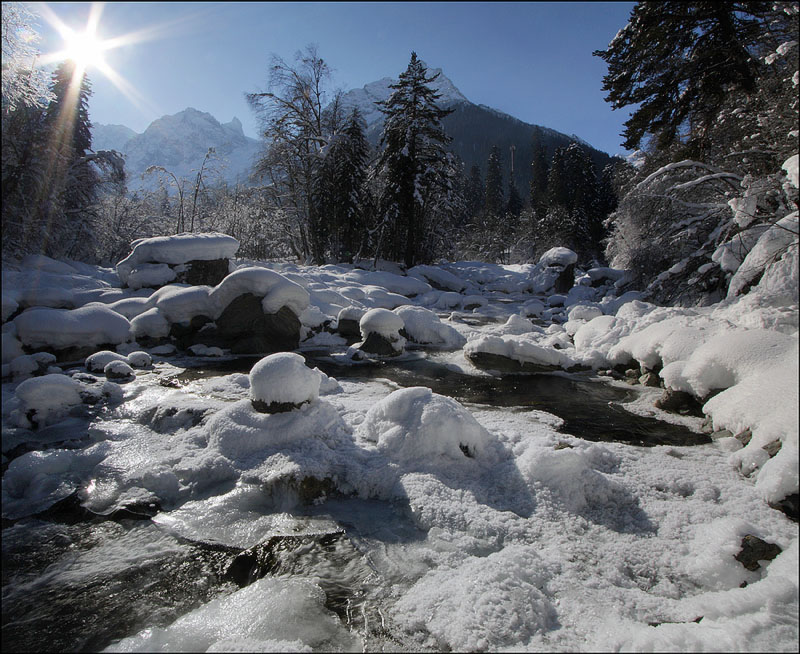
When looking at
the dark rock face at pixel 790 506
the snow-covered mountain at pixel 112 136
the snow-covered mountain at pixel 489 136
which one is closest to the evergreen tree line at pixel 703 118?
the dark rock face at pixel 790 506

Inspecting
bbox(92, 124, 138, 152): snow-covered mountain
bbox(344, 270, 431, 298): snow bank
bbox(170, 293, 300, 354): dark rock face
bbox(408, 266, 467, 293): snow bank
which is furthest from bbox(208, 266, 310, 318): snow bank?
bbox(92, 124, 138, 152): snow-covered mountain

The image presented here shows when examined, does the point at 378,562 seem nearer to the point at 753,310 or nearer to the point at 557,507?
the point at 557,507

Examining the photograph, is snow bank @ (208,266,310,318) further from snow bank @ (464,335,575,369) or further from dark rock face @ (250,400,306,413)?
dark rock face @ (250,400,306,413)

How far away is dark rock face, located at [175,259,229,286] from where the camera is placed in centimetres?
1371

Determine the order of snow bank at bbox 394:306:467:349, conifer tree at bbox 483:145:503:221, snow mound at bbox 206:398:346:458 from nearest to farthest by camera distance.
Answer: snow mound at bbox 206:398:346:458, snow bank at bbox 394:306:467:349, conifer tree at bbox 483:145:503:221

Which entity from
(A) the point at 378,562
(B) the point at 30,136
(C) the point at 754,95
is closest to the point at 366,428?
(A) the point at 378,562

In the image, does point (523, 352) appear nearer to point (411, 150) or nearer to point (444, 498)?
point (444, 498)

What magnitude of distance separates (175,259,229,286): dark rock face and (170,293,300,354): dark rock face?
12.3 ft

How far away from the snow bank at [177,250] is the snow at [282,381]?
997cm

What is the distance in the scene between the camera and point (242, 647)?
2.29 metres

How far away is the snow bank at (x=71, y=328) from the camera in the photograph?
7.64 m

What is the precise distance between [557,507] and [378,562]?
1.73 meters

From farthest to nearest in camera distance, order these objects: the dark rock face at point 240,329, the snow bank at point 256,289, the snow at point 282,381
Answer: the snow bank at point 256,289, the dark rock face at point 240,329, the snow at point 282,381

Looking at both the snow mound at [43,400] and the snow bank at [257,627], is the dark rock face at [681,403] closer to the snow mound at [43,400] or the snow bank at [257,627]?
the snow bank at [257,627]
